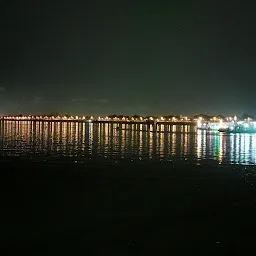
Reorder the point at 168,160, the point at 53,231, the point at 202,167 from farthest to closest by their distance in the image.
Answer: the point at 168,160 < the point at 202,167 < the point at 53,231

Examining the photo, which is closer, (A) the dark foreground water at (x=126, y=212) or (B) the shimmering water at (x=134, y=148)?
(A) the dark foreground water at (x=126, y=212)

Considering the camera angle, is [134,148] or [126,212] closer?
[126,212]

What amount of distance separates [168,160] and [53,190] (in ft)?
57.4

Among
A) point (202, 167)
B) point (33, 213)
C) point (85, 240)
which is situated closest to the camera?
point (85, 240)

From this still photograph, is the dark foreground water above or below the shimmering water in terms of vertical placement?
below

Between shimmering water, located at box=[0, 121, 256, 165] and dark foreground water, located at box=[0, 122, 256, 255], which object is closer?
dark foreground water, located at box=[0, 122, 256, 255]

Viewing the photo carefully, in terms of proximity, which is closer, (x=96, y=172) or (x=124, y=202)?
(x=124, y=202)

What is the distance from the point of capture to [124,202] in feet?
56.3

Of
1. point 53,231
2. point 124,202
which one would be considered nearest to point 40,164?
point 124,202

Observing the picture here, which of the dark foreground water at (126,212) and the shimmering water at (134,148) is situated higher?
the shimmering water at (134,148)

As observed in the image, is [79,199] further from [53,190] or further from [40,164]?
[40,164]

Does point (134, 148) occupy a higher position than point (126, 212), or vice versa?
point (134, 148)

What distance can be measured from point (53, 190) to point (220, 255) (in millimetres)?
10818

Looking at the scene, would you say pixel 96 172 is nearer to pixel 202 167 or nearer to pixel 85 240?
pixel 202 167
